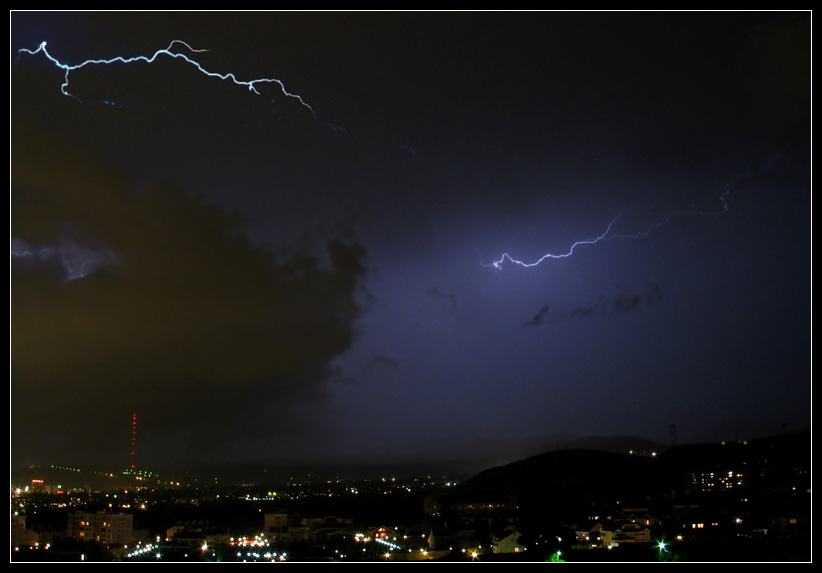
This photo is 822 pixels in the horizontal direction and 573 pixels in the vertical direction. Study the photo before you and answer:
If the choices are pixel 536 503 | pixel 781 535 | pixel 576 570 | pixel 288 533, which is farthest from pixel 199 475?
pixel 576 570

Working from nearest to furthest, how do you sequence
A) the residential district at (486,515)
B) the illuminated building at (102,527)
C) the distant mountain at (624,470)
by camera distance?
the residential district at (486,515)
the illuminated building at (102,527)
the distant mountain at (624,470)

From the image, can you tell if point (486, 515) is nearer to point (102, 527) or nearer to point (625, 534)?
point (625, 534)

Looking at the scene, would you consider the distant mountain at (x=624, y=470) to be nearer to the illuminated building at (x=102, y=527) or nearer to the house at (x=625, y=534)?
the house at (x=625, y=534)

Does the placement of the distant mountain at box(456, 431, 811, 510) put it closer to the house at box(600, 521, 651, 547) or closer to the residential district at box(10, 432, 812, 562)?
the residential district at box(10, 432, 812, 562)

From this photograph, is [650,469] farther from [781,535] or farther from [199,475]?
[199,475]

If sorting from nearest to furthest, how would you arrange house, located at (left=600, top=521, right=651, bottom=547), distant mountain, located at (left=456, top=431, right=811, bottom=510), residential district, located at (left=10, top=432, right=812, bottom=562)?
residential district, located at (left=10, top=432, right=812, bottom=562)
house, located at (left=600, top=521, right=651, bottom=547)
distant mountain, located at (left=456, top=431, right=811, bottom=510)

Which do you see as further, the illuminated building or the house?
the illuminated building

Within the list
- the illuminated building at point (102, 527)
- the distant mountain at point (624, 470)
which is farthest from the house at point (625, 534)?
the illuminated building at point (102, 527)

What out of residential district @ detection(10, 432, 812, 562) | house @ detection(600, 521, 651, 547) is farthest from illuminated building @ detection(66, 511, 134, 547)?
house @ detection(600, 521, 651, 547)
